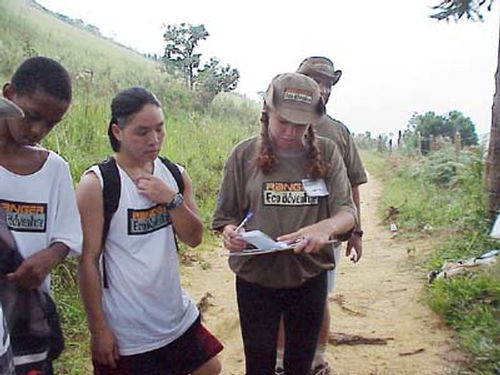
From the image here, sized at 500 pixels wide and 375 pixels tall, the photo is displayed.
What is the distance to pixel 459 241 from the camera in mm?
6207

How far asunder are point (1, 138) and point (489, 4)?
253 inches

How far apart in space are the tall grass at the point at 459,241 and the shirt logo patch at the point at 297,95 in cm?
217

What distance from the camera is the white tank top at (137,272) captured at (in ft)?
6.66

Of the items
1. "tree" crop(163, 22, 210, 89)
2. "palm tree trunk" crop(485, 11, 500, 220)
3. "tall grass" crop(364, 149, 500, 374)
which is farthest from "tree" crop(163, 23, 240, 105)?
"palm tree trunk" crop(485, 11, 500, 220)

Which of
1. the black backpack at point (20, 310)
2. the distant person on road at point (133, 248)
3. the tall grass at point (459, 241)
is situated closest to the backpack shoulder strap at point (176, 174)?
the distant person on road at point (133, 248)

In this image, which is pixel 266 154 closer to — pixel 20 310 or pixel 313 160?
pixel 313 160

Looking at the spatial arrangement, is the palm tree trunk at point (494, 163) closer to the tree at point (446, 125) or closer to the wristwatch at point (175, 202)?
the wristwatch at point (175, 202)

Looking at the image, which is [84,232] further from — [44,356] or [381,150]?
[381,150]

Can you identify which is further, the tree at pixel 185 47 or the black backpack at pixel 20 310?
the tree at pixel 185 47

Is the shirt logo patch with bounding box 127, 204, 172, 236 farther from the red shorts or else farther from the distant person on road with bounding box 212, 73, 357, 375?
the red shorts

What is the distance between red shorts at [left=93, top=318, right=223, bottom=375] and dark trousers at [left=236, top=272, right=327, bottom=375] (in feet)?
0.69

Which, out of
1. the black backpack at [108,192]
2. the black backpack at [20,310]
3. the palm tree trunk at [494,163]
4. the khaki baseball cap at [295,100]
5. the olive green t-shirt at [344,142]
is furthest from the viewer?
the palm tree trunk at [494,163]

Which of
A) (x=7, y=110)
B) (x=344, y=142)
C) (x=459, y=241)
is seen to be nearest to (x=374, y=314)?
(x=459, y=241)

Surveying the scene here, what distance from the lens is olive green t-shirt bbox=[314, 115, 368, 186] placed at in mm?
3088
